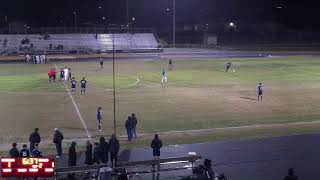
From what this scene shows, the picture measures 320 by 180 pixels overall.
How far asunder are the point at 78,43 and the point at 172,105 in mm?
58444

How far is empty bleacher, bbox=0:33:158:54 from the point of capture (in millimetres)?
81562

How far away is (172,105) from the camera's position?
102 ft

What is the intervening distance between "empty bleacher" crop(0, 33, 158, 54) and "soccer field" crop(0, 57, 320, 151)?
30573 mm

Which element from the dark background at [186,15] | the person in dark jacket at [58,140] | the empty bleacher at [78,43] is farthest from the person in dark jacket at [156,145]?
the dark background at [186,15]

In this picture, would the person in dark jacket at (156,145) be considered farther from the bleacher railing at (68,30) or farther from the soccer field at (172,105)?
the bleacher railing at (68,30)

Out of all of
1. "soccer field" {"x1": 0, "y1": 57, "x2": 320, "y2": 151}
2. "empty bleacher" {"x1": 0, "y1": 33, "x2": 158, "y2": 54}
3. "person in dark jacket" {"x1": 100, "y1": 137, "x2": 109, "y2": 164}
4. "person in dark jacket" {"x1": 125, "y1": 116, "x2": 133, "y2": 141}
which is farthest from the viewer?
"empty bleacher" {"x1": 0, "y1": 33, "x2": 158, "y2": 54}

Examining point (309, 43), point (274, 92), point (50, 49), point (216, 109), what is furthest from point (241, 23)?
point (216, 109)

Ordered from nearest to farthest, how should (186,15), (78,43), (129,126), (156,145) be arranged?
(156,145) → (129,126) → (78,43) → (186,15)

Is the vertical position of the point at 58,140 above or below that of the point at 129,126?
below

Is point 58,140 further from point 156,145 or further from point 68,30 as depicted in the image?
point 68,30

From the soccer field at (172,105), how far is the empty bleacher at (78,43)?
30.6 metres

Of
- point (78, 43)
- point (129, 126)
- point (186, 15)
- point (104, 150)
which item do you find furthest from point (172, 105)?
point (186, 15)

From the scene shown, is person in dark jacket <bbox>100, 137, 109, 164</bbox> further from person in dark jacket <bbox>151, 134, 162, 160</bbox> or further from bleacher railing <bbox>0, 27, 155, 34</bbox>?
bleacher railing <bbox>0, 27, 155, 34</bbox>

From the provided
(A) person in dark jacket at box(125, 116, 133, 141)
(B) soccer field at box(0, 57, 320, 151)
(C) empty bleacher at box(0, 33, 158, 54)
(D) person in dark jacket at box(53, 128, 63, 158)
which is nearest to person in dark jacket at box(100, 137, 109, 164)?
(D) person in dark jacket at box(53, 128, 63, 158)
